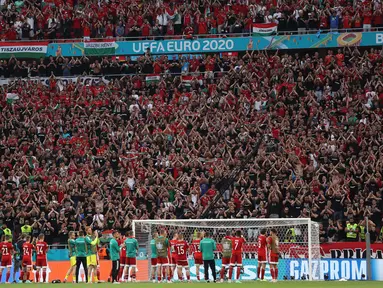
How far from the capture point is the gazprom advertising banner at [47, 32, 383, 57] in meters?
46.9

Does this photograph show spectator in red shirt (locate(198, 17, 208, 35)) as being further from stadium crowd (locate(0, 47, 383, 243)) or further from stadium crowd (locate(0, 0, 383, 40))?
stadium crowd (locate(0, 47, 383, 243))

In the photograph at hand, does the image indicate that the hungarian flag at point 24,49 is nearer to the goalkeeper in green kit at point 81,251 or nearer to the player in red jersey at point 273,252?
the goalkeeper in green kit at point 81,251

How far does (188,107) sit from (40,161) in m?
7.23

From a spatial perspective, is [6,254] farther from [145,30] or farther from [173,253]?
[145,30]

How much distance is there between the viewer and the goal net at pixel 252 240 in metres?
34.0

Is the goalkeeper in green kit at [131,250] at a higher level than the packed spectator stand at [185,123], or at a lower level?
lower

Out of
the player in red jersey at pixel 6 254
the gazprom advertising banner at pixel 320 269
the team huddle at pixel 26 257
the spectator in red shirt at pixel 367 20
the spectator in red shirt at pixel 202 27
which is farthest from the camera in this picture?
the spectator in red shirt at pixel 202 27

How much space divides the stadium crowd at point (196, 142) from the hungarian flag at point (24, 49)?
172 centimetres

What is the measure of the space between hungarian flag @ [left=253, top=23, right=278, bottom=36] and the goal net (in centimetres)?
1439

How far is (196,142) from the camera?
41875mm

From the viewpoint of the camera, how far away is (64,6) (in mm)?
50531

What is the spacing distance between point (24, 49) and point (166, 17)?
762 cm

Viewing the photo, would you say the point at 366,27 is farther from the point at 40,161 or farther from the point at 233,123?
the point at 40,161

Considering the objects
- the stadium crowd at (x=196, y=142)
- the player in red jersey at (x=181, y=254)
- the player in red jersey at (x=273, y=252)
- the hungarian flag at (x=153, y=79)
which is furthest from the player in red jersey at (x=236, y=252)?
the hungarian flag at (x=153, y=79)
